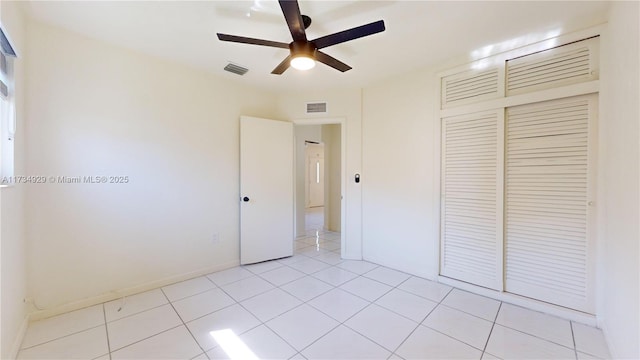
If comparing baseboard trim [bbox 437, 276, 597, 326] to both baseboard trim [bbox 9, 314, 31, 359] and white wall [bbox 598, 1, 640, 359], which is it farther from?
baseboard trim [bbox 9, 314, 31, 359]

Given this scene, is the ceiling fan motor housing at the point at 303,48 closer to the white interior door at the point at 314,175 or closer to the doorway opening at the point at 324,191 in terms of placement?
the doorway opening at the point at 324,191

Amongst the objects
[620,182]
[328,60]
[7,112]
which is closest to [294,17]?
[328,60]

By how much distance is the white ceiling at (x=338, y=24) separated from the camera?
1809mm

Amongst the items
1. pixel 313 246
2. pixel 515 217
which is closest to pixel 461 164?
pixel 515 217

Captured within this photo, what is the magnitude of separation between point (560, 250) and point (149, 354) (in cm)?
327

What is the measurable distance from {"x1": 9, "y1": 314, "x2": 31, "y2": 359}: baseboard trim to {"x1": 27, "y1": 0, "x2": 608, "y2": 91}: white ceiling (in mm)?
2359

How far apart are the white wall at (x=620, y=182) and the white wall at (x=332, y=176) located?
386cm

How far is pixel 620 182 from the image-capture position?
1.56 metres

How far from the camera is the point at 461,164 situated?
8.65 ft

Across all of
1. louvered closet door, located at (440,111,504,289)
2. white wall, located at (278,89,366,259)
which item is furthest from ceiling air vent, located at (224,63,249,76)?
louvered closet door, located at (440,111,504,289)

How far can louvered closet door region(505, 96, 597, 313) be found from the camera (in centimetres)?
202

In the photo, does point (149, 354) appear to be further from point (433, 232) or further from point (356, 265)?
point (433, 232)

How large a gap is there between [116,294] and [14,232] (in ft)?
3.31

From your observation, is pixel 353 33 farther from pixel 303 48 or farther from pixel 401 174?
pixel 401 174
